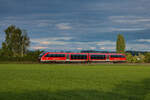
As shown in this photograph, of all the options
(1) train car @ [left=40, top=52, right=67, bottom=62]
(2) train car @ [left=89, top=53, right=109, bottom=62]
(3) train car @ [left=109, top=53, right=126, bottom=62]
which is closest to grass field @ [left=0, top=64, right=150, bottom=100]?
(1) train car @ [left=40, top=52, right=67, bottom=62]

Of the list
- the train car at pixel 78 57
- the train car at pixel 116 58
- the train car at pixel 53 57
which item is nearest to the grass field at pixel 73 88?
the train car at pixel 53 57

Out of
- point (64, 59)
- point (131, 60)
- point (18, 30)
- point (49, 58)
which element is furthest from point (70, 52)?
point (18, 30)

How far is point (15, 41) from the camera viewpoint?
232ft

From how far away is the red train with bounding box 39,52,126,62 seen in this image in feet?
165

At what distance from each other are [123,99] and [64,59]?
44261mm

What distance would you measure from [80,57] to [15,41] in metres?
26.0

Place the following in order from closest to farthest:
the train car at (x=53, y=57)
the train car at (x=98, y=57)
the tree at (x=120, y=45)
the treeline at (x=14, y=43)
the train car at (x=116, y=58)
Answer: the train car at (x=53, y=57) → the train car at (x=98, y=57) → the train car at (x=116, y=58) → the treeline at (x=14, y=43) → the tree at (x=120, y=45)

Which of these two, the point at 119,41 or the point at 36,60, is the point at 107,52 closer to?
the point at 36,60

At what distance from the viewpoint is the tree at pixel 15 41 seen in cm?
6938

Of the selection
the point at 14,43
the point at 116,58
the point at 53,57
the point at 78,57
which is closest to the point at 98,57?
the point at 116,58

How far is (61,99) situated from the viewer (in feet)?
27.1

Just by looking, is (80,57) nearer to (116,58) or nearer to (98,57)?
(98,57)

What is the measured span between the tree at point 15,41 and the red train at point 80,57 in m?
21.4

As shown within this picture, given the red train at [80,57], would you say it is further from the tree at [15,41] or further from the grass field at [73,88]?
the grass field at [73,88]
